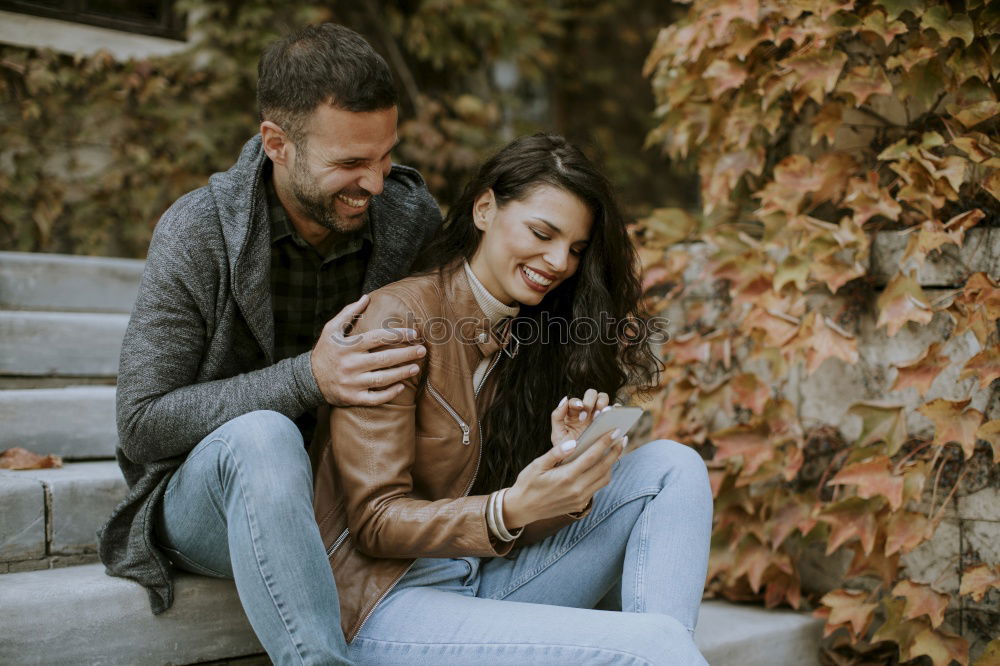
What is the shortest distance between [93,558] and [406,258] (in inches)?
38.8

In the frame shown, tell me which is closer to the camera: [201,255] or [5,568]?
[201,255]

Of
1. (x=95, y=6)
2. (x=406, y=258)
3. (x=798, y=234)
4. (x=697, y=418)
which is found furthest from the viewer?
(x=95, y=6)

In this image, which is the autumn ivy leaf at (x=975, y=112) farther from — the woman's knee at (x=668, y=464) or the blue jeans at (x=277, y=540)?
the blue jeans at (x=277, y=540)

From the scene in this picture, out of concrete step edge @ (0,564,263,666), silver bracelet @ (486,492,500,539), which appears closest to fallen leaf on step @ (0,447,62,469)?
concrete step edge @ (0,564,263,666)

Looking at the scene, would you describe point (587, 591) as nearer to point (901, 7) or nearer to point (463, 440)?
point (463, 440)

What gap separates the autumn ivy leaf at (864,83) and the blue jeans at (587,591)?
104 centimetres

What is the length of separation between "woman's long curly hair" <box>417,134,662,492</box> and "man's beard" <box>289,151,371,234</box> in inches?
7.8

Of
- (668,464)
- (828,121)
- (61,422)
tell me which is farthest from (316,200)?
(828,121)

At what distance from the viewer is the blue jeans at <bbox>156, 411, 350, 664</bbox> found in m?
1.39

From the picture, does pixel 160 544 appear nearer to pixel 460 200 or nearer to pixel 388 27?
pixel 460 200

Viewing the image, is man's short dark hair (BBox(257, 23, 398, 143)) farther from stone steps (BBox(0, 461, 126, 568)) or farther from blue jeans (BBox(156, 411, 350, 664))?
stone steps (BBox(0, 461, 126, 568))

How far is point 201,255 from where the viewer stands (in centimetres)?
168

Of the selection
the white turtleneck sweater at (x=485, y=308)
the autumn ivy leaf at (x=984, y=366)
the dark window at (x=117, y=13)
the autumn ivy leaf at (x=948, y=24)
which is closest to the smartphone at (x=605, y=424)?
the white turtleneck sweater at (x=485, y=308)

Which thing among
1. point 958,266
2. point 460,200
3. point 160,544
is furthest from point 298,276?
point 958,266
